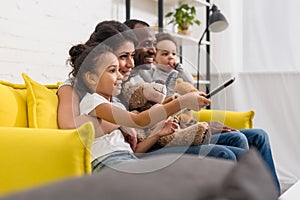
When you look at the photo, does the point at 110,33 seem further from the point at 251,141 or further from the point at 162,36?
the point at 251,141

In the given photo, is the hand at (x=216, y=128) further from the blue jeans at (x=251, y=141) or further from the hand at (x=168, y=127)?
the hand at (x=168, y=127)

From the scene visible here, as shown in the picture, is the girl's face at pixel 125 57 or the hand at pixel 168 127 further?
the hand at pixel 168 127

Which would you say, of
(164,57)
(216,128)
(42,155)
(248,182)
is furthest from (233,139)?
(248,182)

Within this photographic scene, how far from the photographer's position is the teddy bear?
60.6 inches

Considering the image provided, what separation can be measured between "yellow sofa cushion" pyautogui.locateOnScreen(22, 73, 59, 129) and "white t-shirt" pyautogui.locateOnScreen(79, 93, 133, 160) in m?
0.14

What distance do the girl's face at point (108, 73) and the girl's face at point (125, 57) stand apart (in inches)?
0.7

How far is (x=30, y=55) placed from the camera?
2.30m

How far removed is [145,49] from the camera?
1573mm

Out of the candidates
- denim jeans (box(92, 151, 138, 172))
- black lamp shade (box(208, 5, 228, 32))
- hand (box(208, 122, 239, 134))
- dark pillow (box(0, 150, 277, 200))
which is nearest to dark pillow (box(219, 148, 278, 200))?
dark pillow (box(0, 150, 277, 200))

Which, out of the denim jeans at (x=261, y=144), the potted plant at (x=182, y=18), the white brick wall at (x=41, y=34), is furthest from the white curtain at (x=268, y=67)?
the white brick wall at (x=41, y=34)

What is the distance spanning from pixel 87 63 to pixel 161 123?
13.0 inches

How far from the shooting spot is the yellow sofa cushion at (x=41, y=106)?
5.27 feet

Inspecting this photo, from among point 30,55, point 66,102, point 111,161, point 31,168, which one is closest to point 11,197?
point 31,168

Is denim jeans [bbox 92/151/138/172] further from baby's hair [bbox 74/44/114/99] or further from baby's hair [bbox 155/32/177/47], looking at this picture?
baby's hair [bbox 155/32/177/47]
